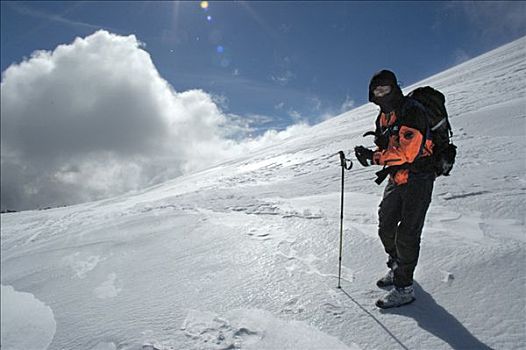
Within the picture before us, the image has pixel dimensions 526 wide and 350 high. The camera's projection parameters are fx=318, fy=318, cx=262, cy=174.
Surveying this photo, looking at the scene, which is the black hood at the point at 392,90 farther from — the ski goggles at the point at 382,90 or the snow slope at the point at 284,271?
the snow slope at the point at 284,271

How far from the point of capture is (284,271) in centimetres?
362

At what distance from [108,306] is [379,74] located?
3668 mm

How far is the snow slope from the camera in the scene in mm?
2625

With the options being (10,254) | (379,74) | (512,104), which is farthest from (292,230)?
(512,104)

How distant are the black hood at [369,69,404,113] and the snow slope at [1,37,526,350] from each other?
69.2 inches

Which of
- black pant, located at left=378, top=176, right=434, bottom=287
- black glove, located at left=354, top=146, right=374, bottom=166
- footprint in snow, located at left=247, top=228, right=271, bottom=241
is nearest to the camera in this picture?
black pant, located at left=378, top=176, right=434, bottom=287

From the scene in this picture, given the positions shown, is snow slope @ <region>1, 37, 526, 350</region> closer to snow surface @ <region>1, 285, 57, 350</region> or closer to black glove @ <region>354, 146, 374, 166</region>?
snow surface @ <region>1, 285, 57, 350</region>

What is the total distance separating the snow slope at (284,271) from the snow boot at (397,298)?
71 millimetres

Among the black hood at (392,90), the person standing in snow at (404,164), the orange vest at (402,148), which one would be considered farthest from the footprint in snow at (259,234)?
the black hood at (392,90)

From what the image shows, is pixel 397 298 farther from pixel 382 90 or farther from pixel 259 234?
pixel 259 234

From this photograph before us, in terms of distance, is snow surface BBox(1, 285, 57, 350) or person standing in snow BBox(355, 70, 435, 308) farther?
snow surface BBox(1, 285, 57, 350)

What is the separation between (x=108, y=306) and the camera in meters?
3.45

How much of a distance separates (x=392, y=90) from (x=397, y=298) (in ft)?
6.20

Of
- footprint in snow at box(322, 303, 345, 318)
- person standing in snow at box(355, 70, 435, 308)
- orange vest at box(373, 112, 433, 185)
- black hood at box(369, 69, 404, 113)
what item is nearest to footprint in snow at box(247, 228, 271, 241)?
footprint in snow at box(322, 303, 345, 318)
